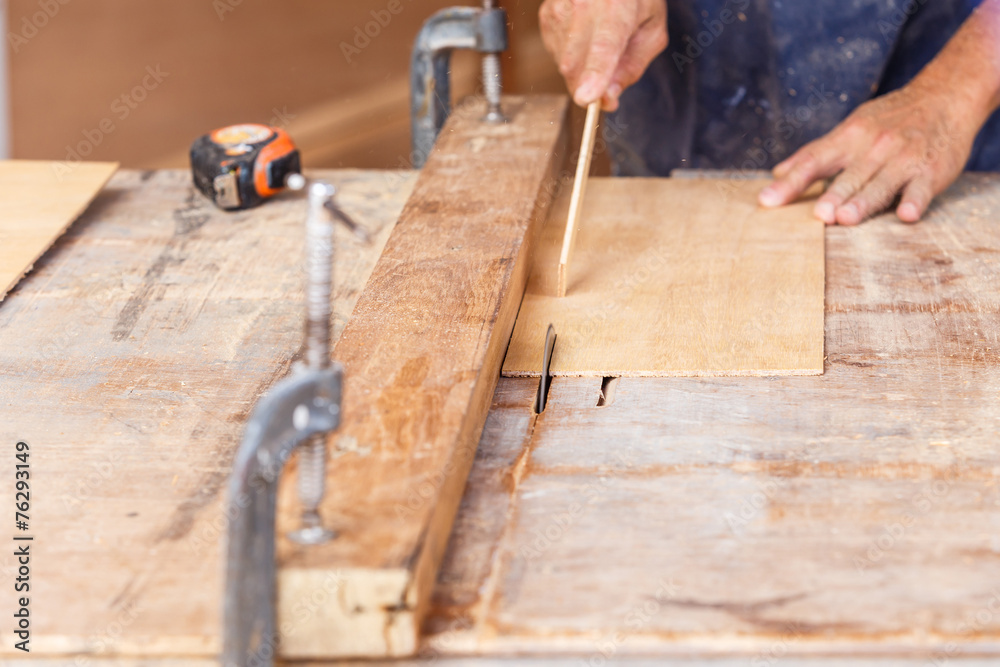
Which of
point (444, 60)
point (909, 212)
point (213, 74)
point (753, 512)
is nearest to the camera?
point (753, 512)

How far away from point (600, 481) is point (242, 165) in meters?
0.91

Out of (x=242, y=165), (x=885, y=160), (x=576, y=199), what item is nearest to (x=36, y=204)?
(x=242, y=165)

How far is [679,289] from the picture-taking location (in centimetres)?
138

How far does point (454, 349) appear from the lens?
1107 mm

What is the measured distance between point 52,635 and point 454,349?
486 millimetres

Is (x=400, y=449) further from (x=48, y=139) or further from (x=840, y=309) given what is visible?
(x=48, y=139)

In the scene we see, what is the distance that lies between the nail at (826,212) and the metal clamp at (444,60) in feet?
1.95

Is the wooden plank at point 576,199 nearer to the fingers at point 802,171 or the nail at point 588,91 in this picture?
the nail at point 588,91

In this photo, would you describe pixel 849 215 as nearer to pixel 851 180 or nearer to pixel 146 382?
pixel 851 180

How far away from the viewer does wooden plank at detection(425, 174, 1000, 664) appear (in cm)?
81

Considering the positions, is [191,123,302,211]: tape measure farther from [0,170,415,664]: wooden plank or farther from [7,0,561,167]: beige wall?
[7,0,561,167]: beige wall

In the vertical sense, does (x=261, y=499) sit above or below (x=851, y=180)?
above

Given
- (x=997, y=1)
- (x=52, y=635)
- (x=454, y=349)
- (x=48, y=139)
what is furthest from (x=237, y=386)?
(x=48, y=139)

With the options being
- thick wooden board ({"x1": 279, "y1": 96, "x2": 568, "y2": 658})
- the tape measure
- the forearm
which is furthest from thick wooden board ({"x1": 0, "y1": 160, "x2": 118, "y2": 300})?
the forearm
